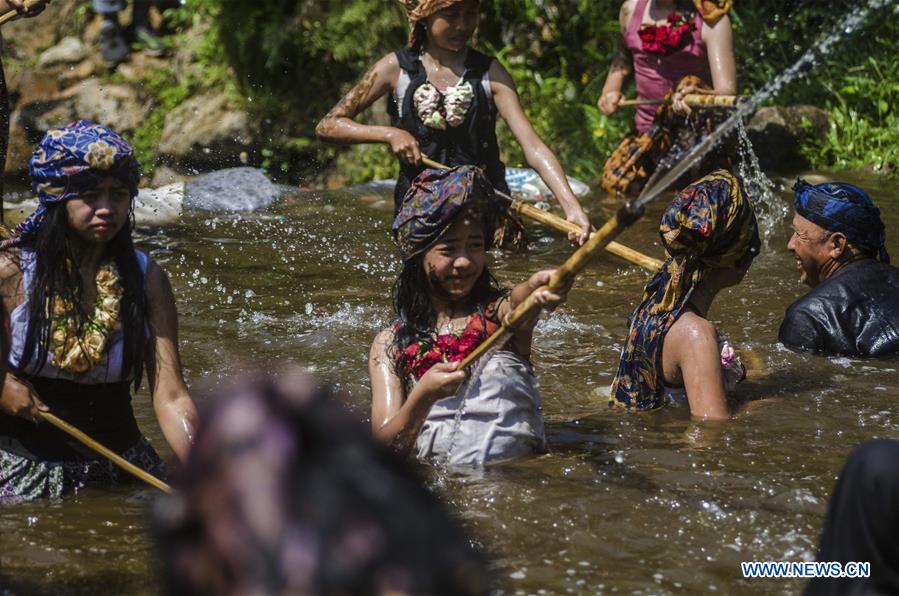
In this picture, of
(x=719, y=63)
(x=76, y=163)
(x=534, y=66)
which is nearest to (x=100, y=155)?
(x=76, y=163)

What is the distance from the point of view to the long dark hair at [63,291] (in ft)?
13.1

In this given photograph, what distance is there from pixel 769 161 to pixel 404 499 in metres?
9.36

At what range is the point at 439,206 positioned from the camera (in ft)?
13.6

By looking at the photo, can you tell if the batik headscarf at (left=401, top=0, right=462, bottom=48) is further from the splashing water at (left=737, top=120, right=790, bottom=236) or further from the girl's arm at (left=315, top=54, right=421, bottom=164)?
the splashing water at (left=737, top=120, right=790, bottom=236)

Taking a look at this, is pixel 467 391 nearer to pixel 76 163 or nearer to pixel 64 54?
pixel 76 163

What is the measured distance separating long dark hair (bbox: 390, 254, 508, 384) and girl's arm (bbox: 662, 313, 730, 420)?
26.7 inches

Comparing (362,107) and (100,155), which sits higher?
(100,155)

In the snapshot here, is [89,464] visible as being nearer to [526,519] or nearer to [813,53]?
[526,519]

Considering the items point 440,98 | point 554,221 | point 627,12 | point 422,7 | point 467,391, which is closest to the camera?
point 467,391

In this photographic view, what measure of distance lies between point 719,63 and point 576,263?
204 inches

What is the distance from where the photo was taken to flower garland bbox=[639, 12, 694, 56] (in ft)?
27.0

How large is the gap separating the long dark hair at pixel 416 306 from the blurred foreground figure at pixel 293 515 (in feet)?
9.77

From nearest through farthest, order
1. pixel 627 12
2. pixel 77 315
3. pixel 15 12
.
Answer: pixel 77 315, pixel 15 12, pixel 627 12

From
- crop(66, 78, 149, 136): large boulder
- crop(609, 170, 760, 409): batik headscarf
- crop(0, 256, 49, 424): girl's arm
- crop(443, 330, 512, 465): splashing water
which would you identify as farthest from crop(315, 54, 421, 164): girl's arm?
crop(66, 78, 149, 136): large boulder
